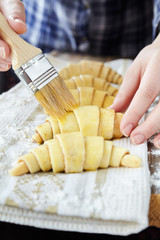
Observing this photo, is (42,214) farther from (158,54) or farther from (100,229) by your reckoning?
(158,54)

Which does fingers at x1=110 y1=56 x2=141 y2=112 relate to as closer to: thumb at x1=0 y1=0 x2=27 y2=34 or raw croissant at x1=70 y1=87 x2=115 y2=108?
raw croissant at x1=70 y1=87 x2=115 y2=108

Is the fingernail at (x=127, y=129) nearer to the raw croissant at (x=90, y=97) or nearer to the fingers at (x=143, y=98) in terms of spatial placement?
the fingers at (x=143, y=98)

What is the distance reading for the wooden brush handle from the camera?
3.60 feet

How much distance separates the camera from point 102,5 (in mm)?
2393

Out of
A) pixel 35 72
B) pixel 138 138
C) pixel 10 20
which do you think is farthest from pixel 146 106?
pixel 10 20

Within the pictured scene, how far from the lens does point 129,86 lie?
125 cm

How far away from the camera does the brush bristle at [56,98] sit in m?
1.13

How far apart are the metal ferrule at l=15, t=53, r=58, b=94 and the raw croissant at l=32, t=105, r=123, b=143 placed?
17 cm

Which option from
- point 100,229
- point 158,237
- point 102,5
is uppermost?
point 102,5

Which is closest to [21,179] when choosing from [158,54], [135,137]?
[135,137]

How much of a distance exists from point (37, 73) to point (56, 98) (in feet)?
0.44

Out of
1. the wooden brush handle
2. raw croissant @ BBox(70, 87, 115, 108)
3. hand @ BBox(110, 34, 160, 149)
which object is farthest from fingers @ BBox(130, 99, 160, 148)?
the wooden brush handle

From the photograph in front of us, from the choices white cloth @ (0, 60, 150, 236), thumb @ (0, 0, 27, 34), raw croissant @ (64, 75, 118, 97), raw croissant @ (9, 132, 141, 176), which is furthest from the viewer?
raw croissant @ (64, 75, 118, 97)

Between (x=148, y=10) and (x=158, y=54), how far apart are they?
161 centimetres
